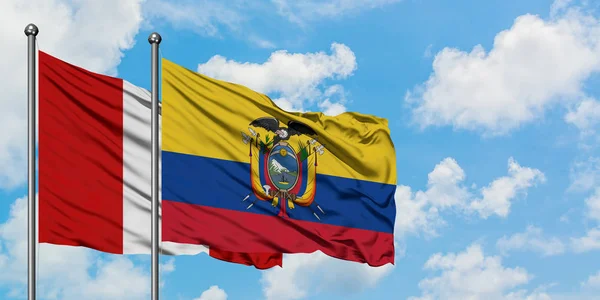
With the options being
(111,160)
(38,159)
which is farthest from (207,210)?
(38,159)

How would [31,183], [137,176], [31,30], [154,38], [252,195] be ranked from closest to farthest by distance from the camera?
[31,183], [31,30], [154,38], [137,176], [252,195]

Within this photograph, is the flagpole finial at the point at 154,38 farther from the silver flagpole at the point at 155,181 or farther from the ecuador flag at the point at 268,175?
the ecuador flag at the point at 268,175

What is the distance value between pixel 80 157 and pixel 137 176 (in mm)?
1146

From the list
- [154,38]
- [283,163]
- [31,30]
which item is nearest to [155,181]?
[154,38]

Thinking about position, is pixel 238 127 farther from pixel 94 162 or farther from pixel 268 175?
pixel 94 162

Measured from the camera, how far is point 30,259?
1462cm

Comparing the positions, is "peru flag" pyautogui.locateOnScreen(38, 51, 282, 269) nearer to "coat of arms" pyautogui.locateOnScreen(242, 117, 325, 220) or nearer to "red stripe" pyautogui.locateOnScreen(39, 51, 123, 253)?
"red stripe" pyautogui.locateOnScreen(39, 51, 123, 253)

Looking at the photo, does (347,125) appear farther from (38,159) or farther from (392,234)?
(38,159)

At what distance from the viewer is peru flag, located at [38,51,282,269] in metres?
15.6

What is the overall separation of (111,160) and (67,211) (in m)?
1.17

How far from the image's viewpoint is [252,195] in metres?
18.1

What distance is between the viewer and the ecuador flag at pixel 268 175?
55.8ft

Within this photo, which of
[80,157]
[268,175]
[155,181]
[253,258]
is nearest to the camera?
[155,181]

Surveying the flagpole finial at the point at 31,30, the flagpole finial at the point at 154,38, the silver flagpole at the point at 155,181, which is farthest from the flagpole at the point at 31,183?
the flagpole finial at the point at 154,38
